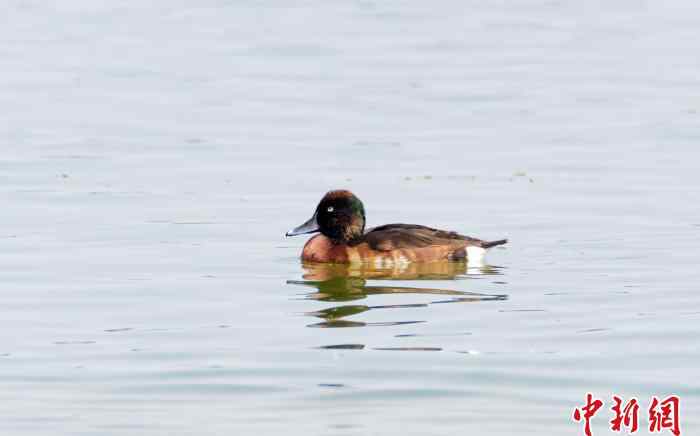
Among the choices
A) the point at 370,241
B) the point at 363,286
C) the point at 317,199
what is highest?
the point at 317,199

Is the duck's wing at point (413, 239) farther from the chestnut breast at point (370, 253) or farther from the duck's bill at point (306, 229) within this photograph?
the duck's bill at point (306, 229)

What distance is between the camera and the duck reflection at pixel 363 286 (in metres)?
12.8

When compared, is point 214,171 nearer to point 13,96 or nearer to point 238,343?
point 13,96

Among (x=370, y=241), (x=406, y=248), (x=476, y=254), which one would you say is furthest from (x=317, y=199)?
(x=476, y=254)

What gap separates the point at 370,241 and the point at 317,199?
9.99 ft

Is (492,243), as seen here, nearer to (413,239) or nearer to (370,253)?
(413,239)

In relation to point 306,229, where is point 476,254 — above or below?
below

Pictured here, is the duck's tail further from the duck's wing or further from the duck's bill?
the duck's bill

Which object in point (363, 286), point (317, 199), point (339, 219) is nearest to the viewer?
point (363, 286)

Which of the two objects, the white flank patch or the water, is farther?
the white flank patch

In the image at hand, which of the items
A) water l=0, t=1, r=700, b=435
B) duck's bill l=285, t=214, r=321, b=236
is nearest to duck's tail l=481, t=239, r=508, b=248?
water l=0, t=1, r=700, b=435

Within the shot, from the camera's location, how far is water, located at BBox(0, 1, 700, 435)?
10094mm

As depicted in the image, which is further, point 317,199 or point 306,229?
point 317,199

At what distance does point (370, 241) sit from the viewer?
15594 millimetres
